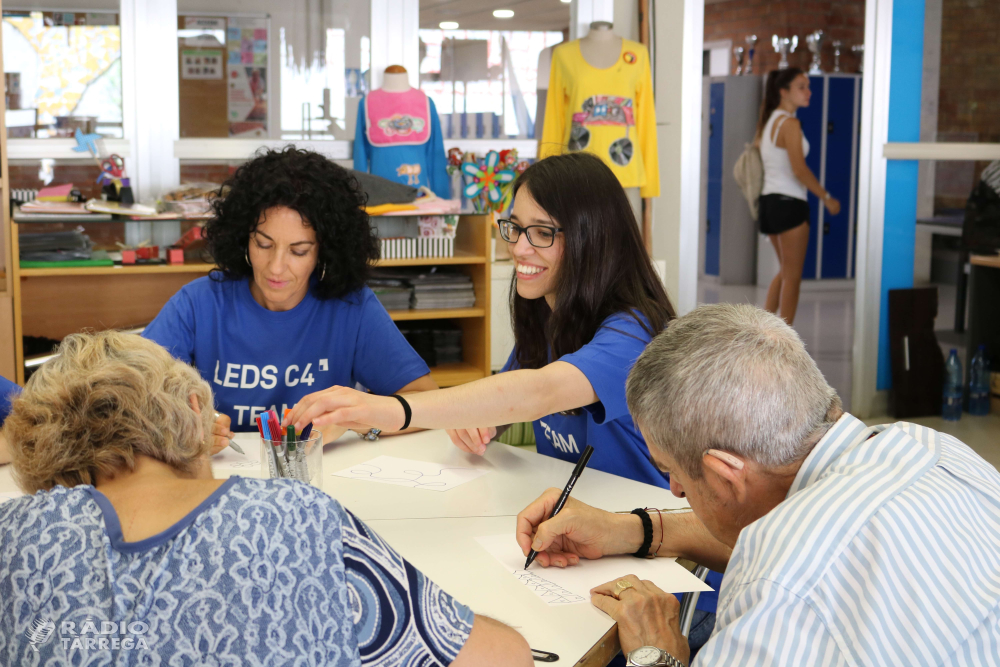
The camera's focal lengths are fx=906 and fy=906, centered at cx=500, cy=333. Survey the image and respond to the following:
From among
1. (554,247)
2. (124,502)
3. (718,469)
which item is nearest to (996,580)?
(718,469)

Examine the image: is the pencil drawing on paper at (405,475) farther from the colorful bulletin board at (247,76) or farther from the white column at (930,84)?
the white column at (930,84)

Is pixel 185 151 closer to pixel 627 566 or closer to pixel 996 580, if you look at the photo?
pixel 627 566

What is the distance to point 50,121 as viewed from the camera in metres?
4.34

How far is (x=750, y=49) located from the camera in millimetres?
8391

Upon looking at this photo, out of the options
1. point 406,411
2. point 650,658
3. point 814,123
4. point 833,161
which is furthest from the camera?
point 833,161

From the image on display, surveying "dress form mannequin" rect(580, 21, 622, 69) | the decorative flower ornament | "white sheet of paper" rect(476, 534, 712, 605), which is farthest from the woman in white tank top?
"white sheet of paper" rect(476, 534, 712, 605)

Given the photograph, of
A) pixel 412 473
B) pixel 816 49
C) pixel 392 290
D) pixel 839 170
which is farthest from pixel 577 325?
pixel 839 170

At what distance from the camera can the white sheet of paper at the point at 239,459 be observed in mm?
1891

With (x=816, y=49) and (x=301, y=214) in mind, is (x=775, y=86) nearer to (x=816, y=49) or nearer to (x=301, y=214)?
(x=816, y=49)

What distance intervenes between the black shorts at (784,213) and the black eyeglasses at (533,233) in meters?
4.44

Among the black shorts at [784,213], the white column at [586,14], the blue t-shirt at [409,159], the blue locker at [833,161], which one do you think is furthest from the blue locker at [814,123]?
the blue t-shirt at [409,159]

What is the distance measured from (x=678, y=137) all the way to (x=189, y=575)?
4.52 metres

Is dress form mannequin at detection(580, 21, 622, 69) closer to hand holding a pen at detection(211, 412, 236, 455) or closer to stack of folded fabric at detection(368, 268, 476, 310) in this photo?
stack of folded fabric at detection(368, 268, 476, 310)

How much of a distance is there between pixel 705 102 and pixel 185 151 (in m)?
5.35
